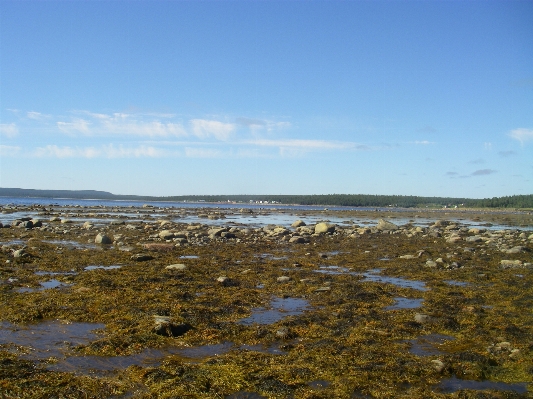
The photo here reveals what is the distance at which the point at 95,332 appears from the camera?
360 inches

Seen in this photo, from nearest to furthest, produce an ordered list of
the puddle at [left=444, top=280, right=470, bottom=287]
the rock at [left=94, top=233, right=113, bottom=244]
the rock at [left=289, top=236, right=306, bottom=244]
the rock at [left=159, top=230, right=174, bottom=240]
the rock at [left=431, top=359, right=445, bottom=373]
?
the rock at [left=431, top=359, right=445, bottom=373]
the puddle at [left=444, top=280, right=470, bottom=287]
the rock at [left=94, top=233, right=113, bottom=244]
the rock at [left=159, top=230, right=174, bottom=240]
the rock at [left=289, top=236, right=306, bottom=244]

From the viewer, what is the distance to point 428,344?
352 inches

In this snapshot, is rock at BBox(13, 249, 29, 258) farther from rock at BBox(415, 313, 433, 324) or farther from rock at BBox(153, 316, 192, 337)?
rock at BBox(415, 313, 433, 324)

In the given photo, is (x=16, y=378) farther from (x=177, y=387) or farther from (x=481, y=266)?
(x=481, y=266)

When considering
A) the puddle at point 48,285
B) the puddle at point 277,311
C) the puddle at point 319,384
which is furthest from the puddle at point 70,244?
the puddle at point 319,384

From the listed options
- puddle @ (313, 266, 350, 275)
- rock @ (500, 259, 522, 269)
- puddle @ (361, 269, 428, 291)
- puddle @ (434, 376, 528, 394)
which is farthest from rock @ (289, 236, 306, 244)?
puddle @ (434, 376, 528, 394)

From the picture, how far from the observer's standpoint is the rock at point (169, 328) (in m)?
9.08

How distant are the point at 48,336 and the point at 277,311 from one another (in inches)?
208

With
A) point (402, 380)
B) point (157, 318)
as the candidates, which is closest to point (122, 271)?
point (157, 318)

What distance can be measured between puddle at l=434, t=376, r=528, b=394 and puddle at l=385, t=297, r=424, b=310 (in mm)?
4610

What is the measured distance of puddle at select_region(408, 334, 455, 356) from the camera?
27.6ft

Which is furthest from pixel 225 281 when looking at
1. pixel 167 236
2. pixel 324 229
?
pixel 324 229

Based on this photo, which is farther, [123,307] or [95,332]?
[123,307]

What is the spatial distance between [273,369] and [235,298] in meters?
5.13
